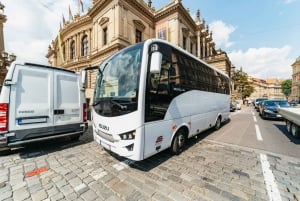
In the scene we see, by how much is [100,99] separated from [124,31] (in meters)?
20.5

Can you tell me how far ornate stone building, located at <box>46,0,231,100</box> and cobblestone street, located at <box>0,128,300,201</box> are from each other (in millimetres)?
19284

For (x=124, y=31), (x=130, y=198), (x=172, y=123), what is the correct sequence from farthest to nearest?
(x=124, y=31)
(x=172, y=123)
(x=130, y=198)

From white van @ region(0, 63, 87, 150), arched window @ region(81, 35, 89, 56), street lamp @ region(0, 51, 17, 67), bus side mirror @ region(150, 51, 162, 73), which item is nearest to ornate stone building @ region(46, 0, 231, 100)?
arched window @ region(81, 35, 89, 56)

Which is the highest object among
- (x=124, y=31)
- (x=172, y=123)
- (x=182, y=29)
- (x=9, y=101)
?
(x=182, y=29)

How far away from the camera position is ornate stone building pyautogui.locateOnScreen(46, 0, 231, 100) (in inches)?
853

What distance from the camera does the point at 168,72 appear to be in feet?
13.5

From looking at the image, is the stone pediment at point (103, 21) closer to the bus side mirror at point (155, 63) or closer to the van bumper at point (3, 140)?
the van bumper at point (3, 140)

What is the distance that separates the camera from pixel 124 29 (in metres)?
21.9

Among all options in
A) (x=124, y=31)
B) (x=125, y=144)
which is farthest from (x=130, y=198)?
(x=124, y=31)

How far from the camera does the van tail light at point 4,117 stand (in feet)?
13.1

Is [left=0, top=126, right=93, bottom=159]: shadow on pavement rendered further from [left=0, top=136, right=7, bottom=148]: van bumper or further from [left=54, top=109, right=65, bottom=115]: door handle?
[left=54, top=109, right=65, bottom=115]: door handle

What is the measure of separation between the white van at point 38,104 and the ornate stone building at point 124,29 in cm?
1729

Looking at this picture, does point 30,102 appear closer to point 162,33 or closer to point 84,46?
point 162,33

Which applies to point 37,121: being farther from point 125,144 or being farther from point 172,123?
point 172,123
